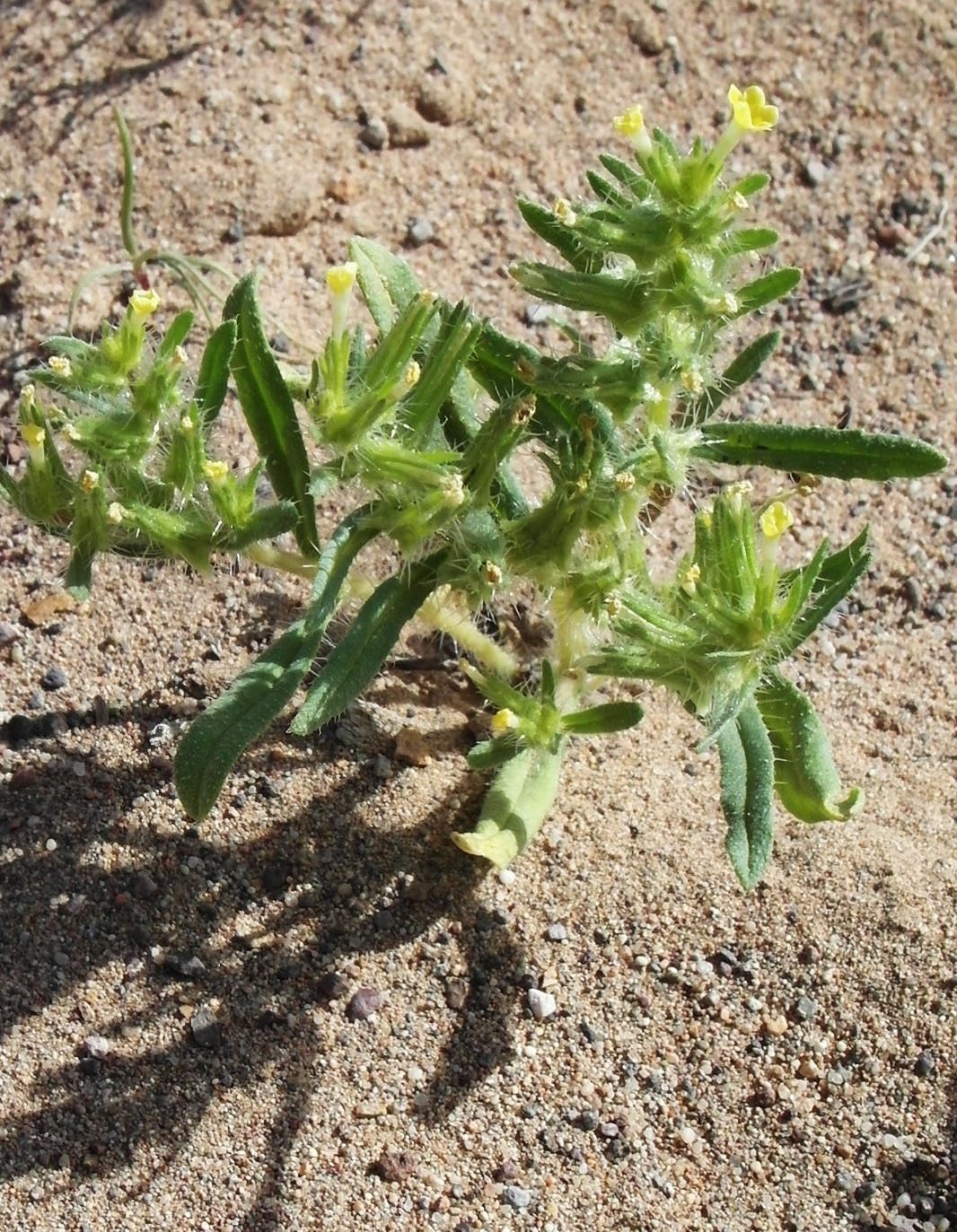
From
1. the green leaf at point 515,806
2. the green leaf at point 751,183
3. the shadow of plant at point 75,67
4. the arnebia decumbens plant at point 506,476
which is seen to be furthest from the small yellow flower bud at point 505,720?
the shadow of plant at point 75,67

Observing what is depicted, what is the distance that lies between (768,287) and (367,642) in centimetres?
108

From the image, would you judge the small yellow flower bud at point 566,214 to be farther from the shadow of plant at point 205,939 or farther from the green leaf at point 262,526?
the shadow of plant at point 205,939

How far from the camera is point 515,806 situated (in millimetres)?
3006

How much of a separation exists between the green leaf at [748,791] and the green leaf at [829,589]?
17cm

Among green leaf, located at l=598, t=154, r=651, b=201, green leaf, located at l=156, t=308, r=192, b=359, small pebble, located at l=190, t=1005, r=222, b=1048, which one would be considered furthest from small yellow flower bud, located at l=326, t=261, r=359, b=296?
small pebble, located at l=190, t=1005, r=222, b=1048

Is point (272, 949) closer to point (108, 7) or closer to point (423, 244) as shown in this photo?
point (423, 244)

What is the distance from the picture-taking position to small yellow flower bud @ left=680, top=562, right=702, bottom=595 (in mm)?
2559

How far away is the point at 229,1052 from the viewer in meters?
2.94

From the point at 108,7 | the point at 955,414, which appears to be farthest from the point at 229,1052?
the point at 108,7

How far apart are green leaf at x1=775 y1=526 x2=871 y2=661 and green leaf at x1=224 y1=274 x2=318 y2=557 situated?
99cm

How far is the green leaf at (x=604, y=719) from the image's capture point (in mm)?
2787

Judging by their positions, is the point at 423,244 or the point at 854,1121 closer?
the point at 854,1121

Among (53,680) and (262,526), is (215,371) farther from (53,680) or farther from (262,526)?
(53,680)

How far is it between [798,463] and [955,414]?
1.42m
